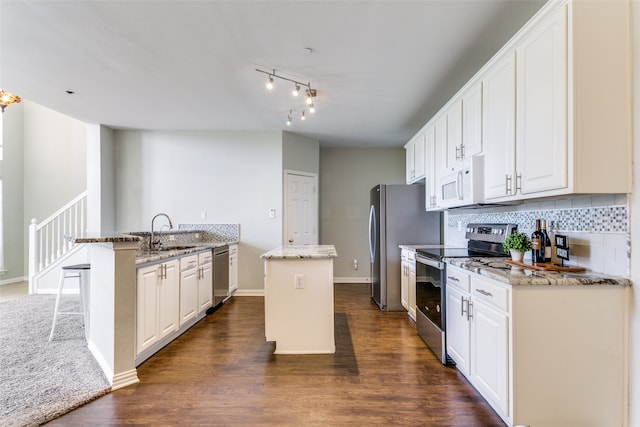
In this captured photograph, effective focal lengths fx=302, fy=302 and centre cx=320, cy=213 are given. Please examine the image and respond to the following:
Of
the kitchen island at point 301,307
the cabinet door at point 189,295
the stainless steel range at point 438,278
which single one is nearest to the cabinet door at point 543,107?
the stainless steel range at point 438,278

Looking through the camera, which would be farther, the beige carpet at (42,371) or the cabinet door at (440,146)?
the cabinet door at (440,146)

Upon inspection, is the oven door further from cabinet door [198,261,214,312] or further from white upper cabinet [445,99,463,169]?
cabinet door [198,261,214,312]

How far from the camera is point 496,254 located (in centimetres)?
274

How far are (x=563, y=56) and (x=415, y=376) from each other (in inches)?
89.1

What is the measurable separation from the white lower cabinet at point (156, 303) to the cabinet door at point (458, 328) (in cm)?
247

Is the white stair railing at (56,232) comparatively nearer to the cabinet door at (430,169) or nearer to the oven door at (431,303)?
the oven door at (431,303)

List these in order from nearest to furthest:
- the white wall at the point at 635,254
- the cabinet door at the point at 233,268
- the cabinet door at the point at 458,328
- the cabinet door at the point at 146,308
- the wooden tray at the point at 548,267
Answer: the white wall at the point at 635,254 → the wooden tray at the point at 548,267 → the cabinet door at the point at 458,328 → the cabinet door at the point at 146,308 → the cabinet door at the point at 233,268

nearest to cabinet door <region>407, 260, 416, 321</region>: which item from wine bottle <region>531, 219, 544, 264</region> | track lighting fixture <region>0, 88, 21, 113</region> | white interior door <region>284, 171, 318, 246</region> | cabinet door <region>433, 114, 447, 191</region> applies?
cabinet door <region>433, 114, 447, 191</region>

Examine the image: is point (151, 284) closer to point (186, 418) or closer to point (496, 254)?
point (186, 418)

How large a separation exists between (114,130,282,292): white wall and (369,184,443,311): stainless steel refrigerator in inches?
67.3

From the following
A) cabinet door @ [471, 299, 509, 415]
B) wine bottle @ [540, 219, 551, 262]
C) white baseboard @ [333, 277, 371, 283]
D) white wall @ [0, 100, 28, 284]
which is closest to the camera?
cabinet door @ [471, 299, 509, 415]

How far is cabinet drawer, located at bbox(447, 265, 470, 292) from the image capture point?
2158 mm

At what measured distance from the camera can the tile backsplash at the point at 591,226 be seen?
64.7 inches

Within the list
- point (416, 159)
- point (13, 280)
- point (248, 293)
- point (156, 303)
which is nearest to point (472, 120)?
point (416, 159)
